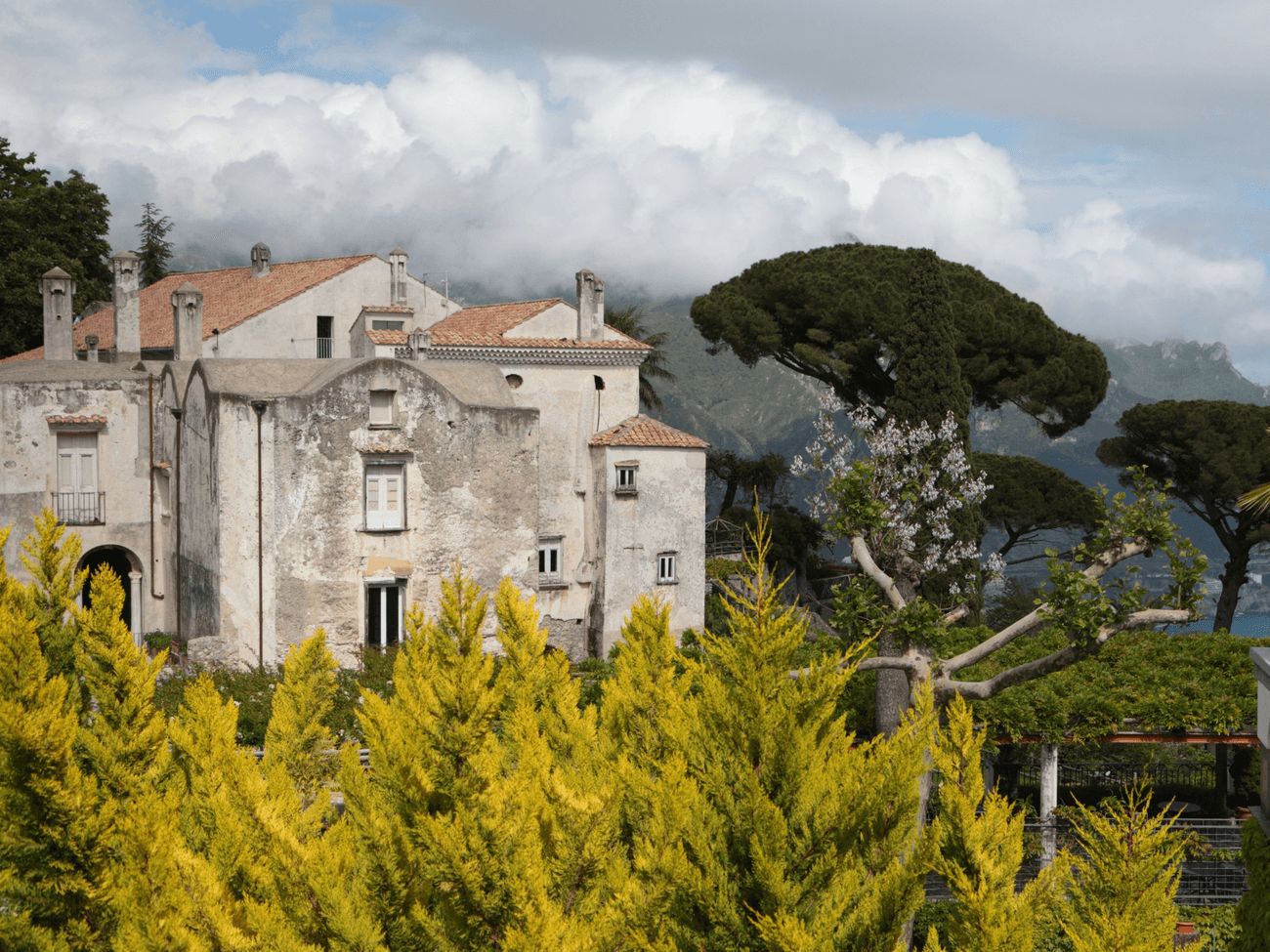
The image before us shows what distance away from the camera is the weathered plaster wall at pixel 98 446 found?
32.4 metres

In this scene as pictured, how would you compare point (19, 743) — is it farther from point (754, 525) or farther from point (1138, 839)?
point (754, 525)

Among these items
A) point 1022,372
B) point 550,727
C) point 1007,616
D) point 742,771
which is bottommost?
point 1007,616

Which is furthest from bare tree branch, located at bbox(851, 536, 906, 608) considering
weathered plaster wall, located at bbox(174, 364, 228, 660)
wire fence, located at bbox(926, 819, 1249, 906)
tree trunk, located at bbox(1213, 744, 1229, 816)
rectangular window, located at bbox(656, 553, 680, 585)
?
rectangular window, located at bbox(656, 553, 680, 585)

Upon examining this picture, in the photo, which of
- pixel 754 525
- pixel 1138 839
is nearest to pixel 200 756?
pixel 1138 839

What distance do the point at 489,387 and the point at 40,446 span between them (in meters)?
13.1

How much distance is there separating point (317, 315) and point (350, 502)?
16430 millimetres

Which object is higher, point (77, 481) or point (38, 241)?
point (38, 241)

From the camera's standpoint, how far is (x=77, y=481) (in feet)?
110

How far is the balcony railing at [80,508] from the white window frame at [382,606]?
32.7 ft

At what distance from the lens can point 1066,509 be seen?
164 ft

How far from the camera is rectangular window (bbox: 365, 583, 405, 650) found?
2936 centimetres

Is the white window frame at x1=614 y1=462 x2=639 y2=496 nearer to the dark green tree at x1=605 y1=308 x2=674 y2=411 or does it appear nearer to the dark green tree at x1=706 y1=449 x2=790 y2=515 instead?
the dark green tree at x1=706 y1=449 x2=790 y2=515

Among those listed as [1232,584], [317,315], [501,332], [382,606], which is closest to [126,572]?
[382,606]

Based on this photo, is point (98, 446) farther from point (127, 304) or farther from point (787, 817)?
point (787, 817)
